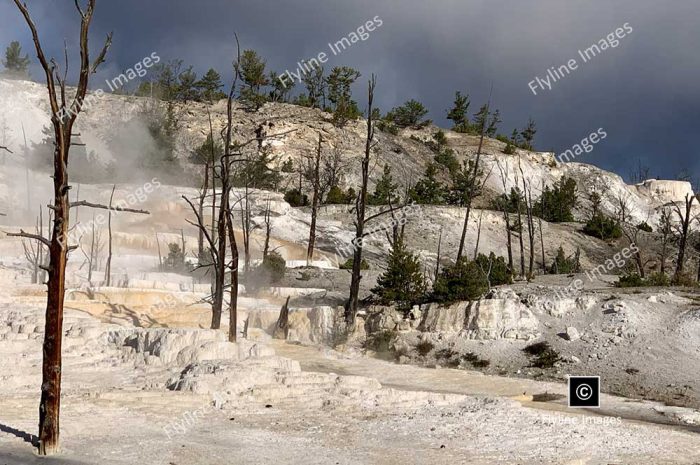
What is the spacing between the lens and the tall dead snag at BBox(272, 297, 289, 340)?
84.1 ft

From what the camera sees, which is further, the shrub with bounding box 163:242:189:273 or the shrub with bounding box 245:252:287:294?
the shrub with bounding box 163:242:189:273

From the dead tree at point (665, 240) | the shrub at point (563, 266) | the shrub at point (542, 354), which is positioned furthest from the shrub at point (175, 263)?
the dead tree at point (665, 240)

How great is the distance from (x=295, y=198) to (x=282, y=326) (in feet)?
115

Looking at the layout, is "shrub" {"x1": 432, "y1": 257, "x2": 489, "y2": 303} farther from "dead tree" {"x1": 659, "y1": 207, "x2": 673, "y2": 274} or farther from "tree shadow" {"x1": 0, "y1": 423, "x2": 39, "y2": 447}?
"dead tree" {"x1": 659, "y1": 207, "x2": 673, "y2": 274}

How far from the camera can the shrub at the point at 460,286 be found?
2359 centimetres

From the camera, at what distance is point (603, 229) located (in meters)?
56.7

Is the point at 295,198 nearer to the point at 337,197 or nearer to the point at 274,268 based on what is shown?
the point at 337,197

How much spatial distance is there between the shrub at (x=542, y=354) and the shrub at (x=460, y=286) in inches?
122

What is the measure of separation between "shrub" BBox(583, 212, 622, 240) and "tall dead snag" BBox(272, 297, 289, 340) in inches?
1531

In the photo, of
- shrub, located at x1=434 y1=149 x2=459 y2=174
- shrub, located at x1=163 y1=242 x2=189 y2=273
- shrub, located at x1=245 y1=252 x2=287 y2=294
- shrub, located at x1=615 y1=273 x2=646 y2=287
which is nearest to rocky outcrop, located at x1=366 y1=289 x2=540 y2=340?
shrub, located at x1=615 y1=273 x2=646 y2=287

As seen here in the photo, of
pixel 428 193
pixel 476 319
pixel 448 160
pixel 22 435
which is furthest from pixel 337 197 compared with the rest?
pixel 22 435

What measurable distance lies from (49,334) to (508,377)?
48.5 feet

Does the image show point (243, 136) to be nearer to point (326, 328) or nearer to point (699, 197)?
point (326, 328)

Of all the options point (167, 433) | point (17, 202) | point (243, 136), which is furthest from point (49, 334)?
point (243, 136)
